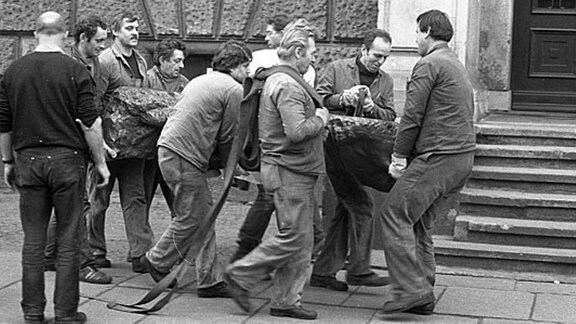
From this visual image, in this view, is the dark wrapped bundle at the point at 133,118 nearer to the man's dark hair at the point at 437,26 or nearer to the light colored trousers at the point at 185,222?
the light colored trousers at the point at 185,222

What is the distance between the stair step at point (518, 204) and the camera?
27.9ft

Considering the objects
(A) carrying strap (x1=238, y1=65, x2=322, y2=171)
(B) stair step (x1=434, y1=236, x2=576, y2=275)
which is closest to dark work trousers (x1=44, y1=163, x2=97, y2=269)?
(A) carrying strap (x1=238, y1=65, x2=322, y2=171)

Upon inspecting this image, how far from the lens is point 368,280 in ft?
25.4

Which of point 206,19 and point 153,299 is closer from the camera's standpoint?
point 153,299

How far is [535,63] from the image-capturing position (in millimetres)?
10891

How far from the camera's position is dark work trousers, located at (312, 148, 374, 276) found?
7.66m

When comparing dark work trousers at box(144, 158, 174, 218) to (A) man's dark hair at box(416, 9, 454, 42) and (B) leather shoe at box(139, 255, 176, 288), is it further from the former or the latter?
(A) man's dark hair at box(416, 9, 454, 42)

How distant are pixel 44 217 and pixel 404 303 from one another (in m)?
2.29

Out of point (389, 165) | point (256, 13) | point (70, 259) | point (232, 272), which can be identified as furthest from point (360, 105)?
point (256, 13)

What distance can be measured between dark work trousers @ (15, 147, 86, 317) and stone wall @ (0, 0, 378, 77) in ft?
14.8

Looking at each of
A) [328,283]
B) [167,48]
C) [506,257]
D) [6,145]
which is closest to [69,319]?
[6,145]

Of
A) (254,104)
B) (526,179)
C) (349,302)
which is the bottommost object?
(349,302)

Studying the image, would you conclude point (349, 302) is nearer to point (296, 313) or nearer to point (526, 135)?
point (296, 313)

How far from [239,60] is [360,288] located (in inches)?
74.0
